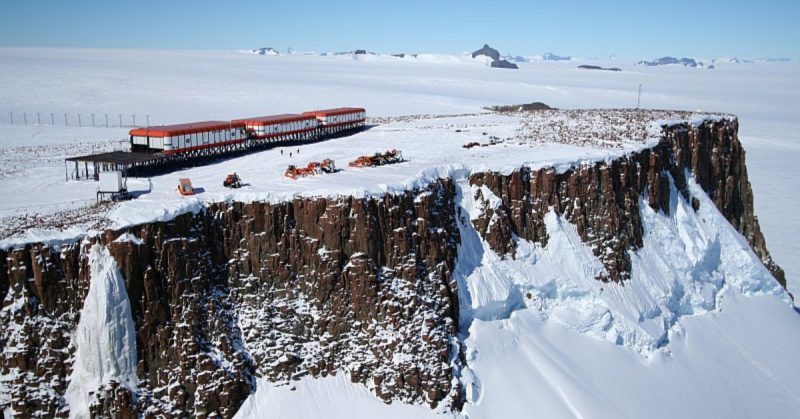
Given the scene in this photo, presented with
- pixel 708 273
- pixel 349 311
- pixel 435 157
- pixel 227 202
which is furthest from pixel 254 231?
pixel 708 273

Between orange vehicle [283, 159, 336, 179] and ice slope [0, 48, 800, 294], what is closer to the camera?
orange vehicle [283, 159, 336, 179]

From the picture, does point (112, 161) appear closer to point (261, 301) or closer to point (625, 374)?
point (261, 301)

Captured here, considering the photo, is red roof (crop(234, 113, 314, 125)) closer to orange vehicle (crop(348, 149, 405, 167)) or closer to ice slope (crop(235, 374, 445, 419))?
orange vehicle (crop(348, 149, 405, 167))

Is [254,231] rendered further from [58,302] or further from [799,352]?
[799,352]

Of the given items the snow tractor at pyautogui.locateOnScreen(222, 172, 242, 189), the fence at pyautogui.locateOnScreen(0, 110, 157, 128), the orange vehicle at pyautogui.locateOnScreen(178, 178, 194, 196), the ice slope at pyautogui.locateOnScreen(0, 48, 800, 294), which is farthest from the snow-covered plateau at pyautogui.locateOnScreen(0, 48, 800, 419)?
the fence at pyautogui.locateOnScreen(0, 110, 157, 128)

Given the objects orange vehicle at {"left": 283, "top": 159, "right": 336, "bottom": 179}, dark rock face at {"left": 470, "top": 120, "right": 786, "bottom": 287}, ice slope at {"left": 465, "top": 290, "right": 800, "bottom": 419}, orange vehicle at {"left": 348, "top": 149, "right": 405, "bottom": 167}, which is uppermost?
orange vehicle at {"left": 348, "top": 149, "right": 405, "bottom": 167}

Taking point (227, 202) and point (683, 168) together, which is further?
point (683, 168)

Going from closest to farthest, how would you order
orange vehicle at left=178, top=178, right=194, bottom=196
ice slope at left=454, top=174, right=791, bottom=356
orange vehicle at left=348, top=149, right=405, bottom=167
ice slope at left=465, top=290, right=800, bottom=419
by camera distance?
ice slope at left=465, top=290, right=800, bottom=419
orange vehicle at left=178, top=178, right=194, bottom=196
ice slope at left=454, top=174, right=791, bottom=356
orange vehicle at left=348, top=149, right=405, bottom=167
